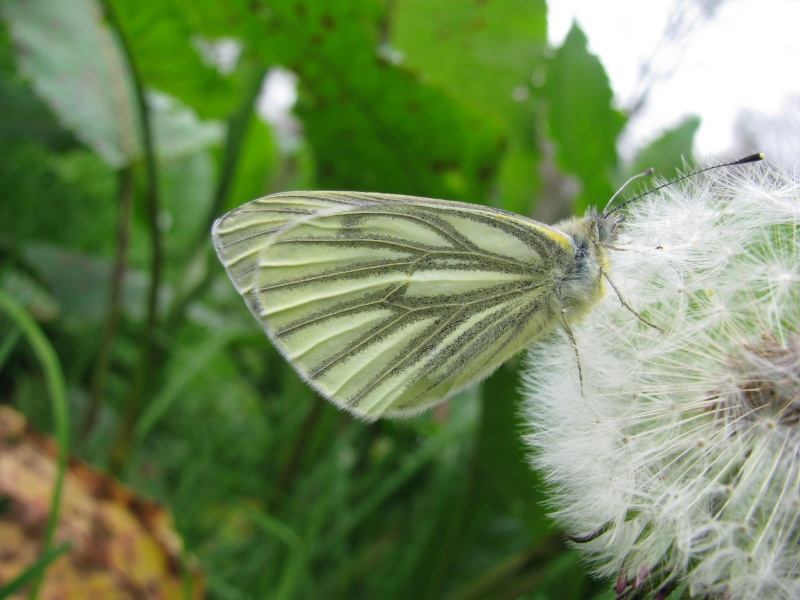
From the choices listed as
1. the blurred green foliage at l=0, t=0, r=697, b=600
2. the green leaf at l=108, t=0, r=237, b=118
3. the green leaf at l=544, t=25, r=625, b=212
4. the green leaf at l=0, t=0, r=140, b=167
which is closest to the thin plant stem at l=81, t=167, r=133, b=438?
the blurred green foliage at l=0, t=0, r=697, b=600

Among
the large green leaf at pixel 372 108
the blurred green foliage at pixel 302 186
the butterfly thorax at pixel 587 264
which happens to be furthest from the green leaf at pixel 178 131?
the butterfly thorax at pixel 587 264

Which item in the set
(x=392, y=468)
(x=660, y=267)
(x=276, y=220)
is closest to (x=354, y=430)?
(x=392, y=468)

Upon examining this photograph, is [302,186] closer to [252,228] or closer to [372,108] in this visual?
[372,108]

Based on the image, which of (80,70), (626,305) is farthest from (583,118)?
(80,70)

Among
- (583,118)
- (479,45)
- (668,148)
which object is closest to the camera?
(583,118)

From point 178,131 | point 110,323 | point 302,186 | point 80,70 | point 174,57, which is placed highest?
point 174,57

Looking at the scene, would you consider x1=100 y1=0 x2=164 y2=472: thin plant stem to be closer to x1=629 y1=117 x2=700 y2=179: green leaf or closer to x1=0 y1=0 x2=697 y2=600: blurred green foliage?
x1=0 y1=0 x2=697 y2=600: blurred green foliage

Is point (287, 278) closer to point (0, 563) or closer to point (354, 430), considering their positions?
point (0, 563)
